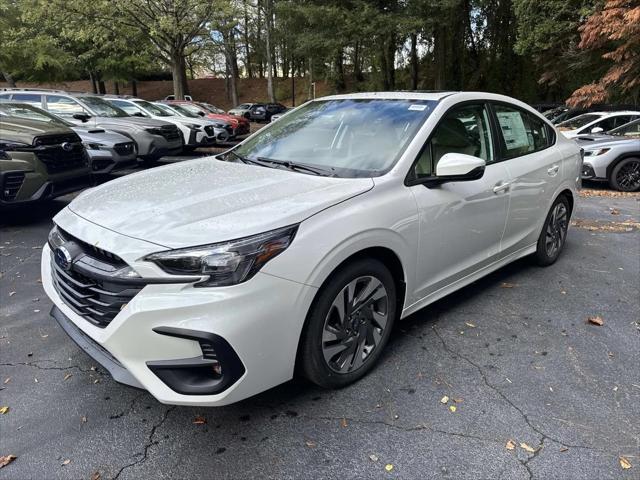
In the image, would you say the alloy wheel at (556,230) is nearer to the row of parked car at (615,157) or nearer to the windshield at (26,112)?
the row of parked car at (615,157)

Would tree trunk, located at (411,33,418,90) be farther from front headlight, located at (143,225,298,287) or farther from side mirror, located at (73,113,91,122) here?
front headlight, located at (143,225,298,287)

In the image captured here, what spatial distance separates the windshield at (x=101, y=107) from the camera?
33.6 feet

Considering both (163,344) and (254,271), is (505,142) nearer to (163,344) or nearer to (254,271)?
(254,271)

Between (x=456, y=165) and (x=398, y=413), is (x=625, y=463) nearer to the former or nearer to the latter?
A: (x=398, y=413)

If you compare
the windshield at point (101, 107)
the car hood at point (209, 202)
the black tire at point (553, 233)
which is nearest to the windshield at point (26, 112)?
the windshield at point (101, 107)

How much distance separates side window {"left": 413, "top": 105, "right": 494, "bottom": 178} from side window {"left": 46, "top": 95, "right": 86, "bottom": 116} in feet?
29.3

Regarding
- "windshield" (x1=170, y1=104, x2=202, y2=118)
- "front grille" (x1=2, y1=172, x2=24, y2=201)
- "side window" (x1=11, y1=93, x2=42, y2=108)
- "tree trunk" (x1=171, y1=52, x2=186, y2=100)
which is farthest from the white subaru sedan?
"tree trunk" (x1=171, y1=52, x2=186, y2=100)

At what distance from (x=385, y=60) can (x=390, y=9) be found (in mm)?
8201

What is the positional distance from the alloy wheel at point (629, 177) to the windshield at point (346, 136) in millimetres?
7836

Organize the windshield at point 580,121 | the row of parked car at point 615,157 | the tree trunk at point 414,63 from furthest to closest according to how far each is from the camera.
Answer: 1. the tree trunk at point 414,63
2. the windshield at point 580,121
3. the row of parked car at point 615,157

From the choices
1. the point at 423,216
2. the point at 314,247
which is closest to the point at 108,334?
the point at 314,247

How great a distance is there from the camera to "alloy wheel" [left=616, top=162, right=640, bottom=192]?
9312 mm

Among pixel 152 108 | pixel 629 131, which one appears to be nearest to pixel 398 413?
pixel 629 131

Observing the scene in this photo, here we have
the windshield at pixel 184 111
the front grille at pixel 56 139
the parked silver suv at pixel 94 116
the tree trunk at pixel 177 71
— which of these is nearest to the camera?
the front grille at pixel 56 139
